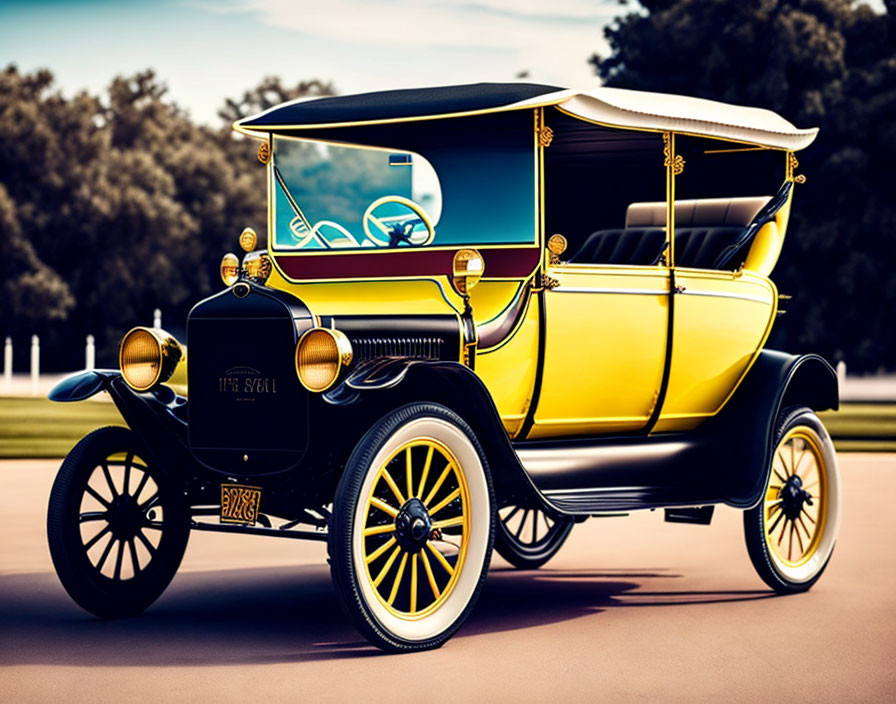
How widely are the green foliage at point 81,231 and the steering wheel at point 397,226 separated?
123 ft

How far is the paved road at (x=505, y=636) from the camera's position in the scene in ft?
19.5

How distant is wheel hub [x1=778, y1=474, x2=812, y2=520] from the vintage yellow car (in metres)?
0.01

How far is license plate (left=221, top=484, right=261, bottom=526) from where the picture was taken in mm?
6910

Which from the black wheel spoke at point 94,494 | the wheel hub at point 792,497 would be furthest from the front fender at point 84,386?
the wheel hub at point 792,497

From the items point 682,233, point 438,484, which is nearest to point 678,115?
point 682,233

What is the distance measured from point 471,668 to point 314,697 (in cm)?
83

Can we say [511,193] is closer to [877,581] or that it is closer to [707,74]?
[877,581]

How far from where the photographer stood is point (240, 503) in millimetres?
6949

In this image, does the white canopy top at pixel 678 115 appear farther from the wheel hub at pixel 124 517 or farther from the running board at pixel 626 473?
the wheel hub at pixel 124 517

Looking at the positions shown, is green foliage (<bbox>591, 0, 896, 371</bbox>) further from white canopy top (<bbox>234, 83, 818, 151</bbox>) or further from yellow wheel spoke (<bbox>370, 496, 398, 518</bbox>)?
yellow wheel spoke (<bbox>370, 496, 398, 518</bbox>)

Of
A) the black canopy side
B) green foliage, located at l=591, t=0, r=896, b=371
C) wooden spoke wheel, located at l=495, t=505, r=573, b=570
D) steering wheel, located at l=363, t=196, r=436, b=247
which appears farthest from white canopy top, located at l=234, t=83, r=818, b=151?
green foliage, located at l=591, t=0, r=896, b=371

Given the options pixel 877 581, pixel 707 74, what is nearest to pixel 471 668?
pixel 877 581

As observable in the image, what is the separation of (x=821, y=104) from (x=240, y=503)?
32885 mm

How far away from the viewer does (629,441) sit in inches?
322
